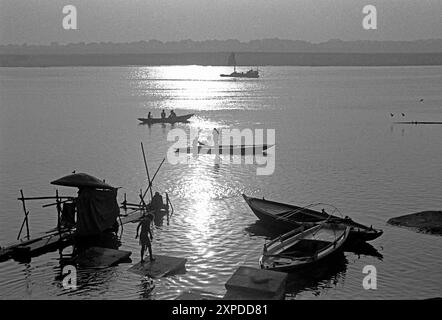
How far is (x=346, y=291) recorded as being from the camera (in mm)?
21094

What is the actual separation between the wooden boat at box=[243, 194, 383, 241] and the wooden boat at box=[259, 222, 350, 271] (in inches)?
31.3

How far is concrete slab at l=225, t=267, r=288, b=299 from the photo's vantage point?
17.0m

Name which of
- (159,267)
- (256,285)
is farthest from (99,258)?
(256,285)

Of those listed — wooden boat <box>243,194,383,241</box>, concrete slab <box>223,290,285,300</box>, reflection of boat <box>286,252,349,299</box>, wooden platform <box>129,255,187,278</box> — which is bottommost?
reflection of boat <box>286,252,349,299</box>

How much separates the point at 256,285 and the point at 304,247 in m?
6.21

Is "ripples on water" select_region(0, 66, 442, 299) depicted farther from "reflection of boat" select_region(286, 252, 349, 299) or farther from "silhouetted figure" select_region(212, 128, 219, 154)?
"silhouetted figure" select_region(212, 128, 219, 154)

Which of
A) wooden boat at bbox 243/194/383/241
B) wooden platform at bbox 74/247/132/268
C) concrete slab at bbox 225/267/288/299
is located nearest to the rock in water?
wooden boat at bbox 243/194/383/241

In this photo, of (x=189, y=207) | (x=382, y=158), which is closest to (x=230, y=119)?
(x=382, y=158)

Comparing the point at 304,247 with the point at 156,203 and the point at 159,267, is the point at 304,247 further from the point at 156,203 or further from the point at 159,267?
the point at 156,203

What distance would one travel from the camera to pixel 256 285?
57.0 ft

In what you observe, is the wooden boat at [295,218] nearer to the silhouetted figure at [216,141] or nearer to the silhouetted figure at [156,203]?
the silhouetted figure at [156,203]

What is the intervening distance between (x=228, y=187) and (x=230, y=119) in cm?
5270

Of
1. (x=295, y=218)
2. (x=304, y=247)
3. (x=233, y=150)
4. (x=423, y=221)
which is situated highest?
(x=233, y=150)

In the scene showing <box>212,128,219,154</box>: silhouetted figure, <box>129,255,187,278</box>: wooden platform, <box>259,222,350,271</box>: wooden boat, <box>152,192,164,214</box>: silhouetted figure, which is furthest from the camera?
<box>212,128,219,154</box>: silhouetted figure
